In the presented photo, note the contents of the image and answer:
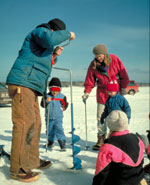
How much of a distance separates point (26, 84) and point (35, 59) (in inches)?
13.6

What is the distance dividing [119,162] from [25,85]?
147 centimetres

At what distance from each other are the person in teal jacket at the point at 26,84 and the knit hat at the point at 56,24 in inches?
3.6

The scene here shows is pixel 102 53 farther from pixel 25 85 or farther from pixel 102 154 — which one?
pixel 102 154

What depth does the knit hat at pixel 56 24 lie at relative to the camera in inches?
115

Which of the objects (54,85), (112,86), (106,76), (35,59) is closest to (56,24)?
(35,59)

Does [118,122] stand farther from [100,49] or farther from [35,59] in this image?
[100,49]

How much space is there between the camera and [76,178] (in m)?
2.94

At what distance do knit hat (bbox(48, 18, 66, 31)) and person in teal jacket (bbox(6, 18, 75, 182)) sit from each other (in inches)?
3.6

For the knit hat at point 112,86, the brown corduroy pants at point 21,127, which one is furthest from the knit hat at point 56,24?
the knit hat at point 112,86

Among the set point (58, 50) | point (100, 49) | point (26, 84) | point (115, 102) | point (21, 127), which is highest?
point (100, 49)

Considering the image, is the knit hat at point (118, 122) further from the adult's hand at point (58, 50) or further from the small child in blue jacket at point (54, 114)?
the small child in blue jacket at point (54, 114)

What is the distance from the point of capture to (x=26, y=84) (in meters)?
2.75

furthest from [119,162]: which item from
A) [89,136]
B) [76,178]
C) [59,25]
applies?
[89,136]

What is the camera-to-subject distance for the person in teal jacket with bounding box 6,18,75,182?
2.73 metres
